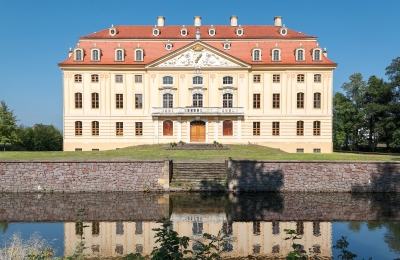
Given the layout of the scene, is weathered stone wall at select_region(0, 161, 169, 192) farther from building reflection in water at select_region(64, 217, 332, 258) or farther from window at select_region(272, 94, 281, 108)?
window at select_region(272, 94, 281, 108)

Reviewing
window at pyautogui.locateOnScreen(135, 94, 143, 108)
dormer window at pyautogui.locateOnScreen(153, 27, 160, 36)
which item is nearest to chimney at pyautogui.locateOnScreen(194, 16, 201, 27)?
dormer window at pyautogui.locateOnScreen(153, 27, 160, 36)

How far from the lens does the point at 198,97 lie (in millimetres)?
38000

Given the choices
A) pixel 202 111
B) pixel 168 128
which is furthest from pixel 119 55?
pixel 202 111

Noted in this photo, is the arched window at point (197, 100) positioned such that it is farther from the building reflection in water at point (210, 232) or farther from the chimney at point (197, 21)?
the building reflection in water at point (210, 232)

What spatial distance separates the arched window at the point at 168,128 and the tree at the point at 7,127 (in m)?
16.3

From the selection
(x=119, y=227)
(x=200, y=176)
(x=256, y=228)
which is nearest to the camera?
(x=256, y=228)

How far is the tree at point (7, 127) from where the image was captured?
120ft

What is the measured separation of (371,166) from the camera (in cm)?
2023

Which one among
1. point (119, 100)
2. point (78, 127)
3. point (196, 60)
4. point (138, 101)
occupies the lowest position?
point (78, 127)

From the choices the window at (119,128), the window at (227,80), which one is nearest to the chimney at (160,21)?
the window at (227,80)

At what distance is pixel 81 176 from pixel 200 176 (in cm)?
713

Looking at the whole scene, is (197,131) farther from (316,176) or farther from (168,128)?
(316,176)

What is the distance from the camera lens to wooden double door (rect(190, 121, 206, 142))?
37.8 meters

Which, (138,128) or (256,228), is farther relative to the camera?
(138,128)
